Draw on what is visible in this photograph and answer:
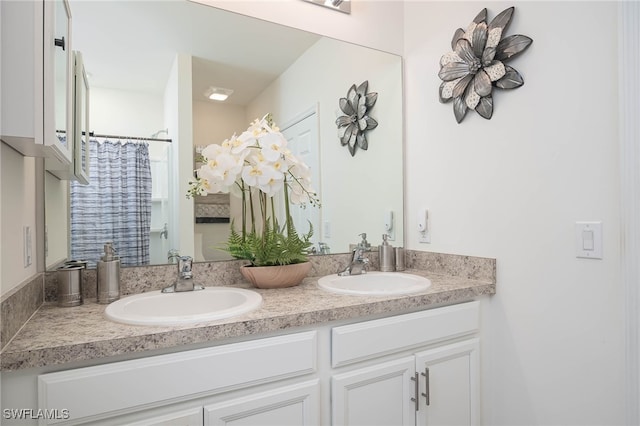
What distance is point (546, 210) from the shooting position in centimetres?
128

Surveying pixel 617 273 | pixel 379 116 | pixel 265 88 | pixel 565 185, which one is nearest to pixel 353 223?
pixel 379 116

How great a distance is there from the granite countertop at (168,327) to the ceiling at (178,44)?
0.81 metres

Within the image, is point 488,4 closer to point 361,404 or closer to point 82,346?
point 361,404

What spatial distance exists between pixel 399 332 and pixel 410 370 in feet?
0.47

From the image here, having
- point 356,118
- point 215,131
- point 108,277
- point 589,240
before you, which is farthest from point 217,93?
point 589,240

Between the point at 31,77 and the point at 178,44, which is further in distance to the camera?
the point at 178,44

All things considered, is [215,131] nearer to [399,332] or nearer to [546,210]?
[399,332]

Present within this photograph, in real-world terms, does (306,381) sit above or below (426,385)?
above

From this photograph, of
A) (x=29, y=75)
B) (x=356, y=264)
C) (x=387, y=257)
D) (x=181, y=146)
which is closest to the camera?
(x=29, y=75)

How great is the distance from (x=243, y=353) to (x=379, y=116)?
1.35 meters

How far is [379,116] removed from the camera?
187 centimetres

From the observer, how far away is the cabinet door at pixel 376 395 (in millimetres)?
1103

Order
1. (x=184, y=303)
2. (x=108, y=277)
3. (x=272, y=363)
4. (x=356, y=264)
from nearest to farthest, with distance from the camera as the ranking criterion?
(x=272, y=363) → (x=108, y=277) → (x=184, y=303) → (x=356, y=264)

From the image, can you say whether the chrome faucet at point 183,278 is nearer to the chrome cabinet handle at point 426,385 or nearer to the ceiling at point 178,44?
the ceiling at point 178,44
